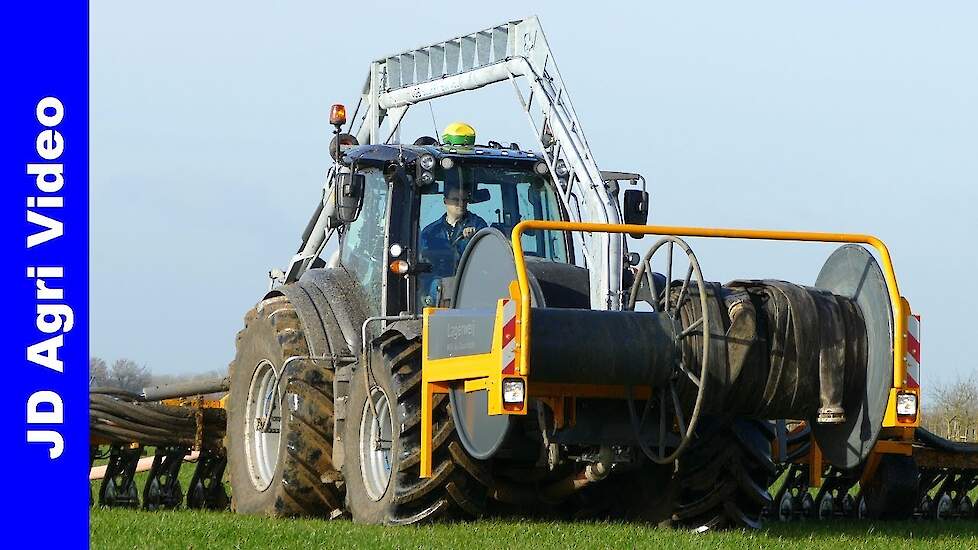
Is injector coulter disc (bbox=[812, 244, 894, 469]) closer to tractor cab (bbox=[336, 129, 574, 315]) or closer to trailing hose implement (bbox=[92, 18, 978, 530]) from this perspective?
trailing hose implement (bbox=[92, 18, 978, 530])

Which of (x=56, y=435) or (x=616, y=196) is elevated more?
(x=616, y=196)

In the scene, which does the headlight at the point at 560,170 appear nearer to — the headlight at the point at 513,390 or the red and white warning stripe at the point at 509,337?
the red and white warning stripe at the point at 509,337

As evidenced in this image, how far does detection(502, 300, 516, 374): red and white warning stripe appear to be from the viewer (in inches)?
350

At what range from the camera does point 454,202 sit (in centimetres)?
1147

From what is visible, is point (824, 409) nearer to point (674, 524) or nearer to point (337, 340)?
point (674, 524)

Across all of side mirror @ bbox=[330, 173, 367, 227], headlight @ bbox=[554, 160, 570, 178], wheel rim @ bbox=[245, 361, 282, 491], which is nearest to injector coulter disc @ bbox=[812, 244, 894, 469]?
headlight @ bbox=[554, 160, 570, 178]

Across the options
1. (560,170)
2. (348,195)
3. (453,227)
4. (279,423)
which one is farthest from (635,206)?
(279,423)

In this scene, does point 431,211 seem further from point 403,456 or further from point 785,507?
point 785,507

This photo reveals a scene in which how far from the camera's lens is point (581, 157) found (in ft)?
37.7

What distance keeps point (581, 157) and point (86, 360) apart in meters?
4.10

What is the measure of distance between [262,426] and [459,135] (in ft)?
8.51

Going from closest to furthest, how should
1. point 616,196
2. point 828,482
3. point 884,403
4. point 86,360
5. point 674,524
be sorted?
1. point 86,360
2. point 884,403
3. point 674,524
4. point 616,196
5. point 828,482

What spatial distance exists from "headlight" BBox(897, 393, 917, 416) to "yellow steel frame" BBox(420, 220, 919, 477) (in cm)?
5

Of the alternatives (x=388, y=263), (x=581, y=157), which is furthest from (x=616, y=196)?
(x=388, y=263)
